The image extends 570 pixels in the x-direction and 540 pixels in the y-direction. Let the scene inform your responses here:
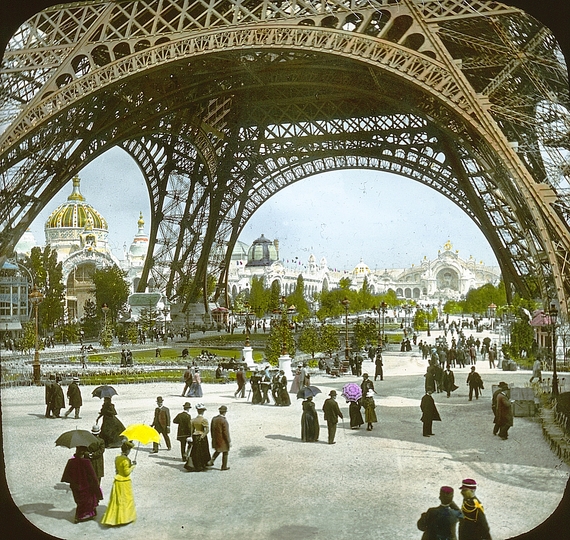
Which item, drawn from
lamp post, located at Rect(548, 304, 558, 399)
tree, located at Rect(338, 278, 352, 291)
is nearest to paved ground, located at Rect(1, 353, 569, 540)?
lamp post, located at Rect(548, 304, 558, 399)

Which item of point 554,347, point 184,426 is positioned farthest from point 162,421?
point 554,347

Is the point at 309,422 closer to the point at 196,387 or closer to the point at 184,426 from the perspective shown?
the point at 184,426

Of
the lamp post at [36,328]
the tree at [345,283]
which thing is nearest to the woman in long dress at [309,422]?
the tree at [345,283]

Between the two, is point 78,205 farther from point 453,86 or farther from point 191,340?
point 453,86

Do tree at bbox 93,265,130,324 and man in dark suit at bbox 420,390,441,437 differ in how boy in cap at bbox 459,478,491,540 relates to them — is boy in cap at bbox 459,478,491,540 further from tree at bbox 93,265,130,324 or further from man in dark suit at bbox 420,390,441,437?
tree at bbox 93,265,130,324

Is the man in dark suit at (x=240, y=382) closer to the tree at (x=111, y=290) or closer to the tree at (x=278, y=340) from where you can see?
the tree at (x=278, y=340)

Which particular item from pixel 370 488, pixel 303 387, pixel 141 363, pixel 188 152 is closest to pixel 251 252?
pixel 141 363
